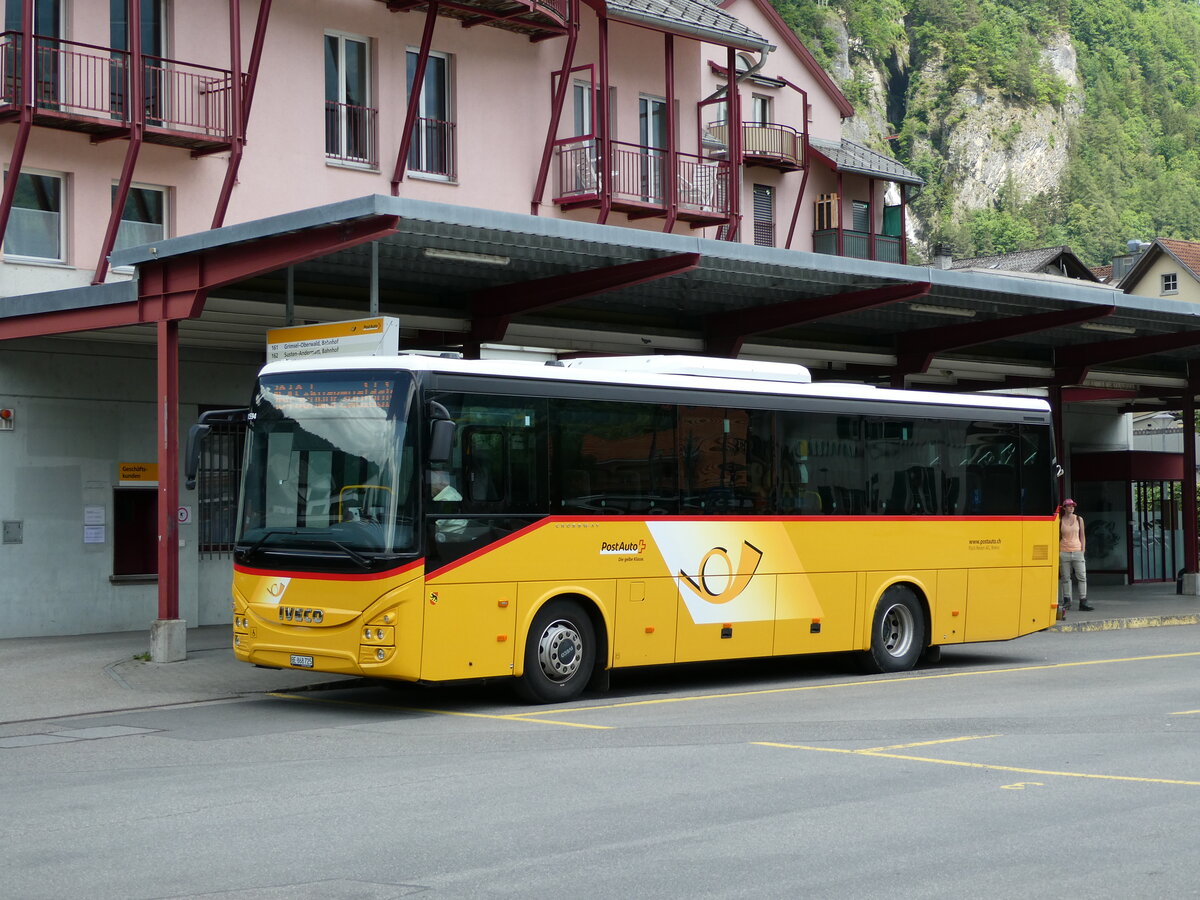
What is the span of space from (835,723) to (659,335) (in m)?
11.8

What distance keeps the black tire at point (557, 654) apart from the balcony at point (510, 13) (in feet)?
49.7

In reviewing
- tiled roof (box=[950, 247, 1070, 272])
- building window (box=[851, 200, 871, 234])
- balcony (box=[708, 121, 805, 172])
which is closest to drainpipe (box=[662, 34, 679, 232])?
balcony (box=[708, 121, 805, 172])

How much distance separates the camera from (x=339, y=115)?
26.3 meters

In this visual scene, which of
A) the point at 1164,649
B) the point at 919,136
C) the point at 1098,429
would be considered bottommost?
the point at 1164,649

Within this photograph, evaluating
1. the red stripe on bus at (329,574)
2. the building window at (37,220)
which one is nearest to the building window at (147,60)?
the building window at (37,220)

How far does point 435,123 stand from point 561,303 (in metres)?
8.94

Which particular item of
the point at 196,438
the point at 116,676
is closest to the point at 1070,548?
the point at 116,676

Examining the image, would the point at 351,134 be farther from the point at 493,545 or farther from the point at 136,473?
the point at 493,545

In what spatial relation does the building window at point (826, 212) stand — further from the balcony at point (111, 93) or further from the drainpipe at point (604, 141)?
the balcony at point (111, 93)

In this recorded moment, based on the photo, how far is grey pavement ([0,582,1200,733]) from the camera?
14.9m

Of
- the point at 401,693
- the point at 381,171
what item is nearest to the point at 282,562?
the point at 401,693

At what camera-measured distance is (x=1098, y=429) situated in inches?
1576

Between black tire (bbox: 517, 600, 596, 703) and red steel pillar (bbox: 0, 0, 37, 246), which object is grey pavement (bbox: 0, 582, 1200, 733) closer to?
black tire (bbox: 517, 600, 596, 703)

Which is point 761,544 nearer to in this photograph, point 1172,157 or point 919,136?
point 919,136
